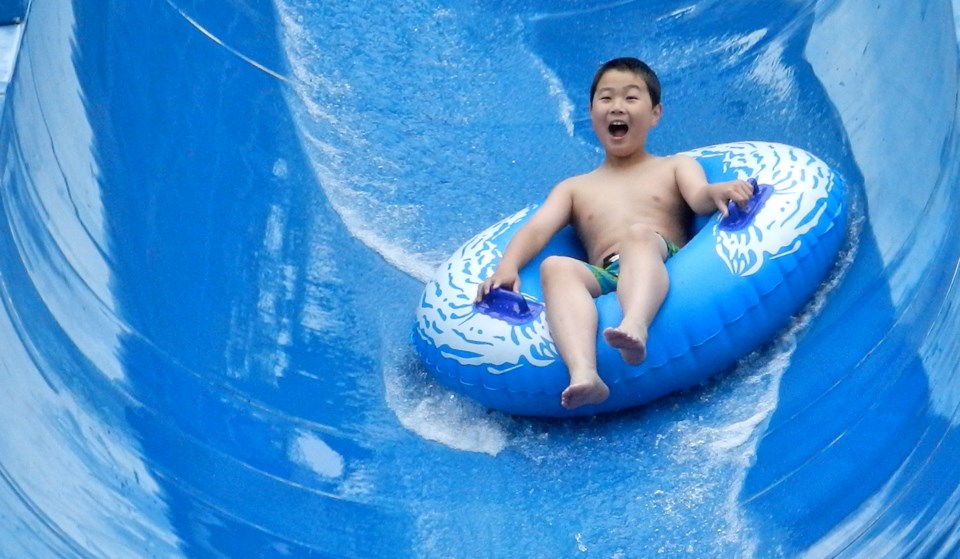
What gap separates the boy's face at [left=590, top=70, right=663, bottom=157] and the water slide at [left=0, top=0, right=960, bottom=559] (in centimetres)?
49

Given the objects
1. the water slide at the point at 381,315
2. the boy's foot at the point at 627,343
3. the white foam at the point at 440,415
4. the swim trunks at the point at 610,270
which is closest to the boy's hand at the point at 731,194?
the swim trunks at the point at 610,270

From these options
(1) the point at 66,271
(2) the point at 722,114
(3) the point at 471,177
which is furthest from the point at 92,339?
(2) the point at 722,114

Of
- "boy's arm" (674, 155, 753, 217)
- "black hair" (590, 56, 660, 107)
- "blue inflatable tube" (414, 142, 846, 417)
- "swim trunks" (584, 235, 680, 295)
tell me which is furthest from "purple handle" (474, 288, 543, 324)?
"black hair" (590, 56, 660, 107)

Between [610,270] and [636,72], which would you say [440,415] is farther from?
[636,72]

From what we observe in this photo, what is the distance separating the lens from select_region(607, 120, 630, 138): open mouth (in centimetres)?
265

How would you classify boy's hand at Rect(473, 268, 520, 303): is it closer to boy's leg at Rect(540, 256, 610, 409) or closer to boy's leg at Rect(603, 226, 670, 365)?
boy's leg at Rect(540, 256, 610, 409)

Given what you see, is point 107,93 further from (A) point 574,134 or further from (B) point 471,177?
(A) point 574,134

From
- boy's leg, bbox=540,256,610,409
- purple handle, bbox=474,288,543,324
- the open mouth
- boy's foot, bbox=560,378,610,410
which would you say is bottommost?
boy's foot, bbox=560,378,610,410

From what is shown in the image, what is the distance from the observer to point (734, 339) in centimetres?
236

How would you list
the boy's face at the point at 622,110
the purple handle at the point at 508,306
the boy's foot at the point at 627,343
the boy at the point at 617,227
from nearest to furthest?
1. the boy's foot at the point at 627,343
2. the boy at the point at 617,227
3. the purple handle at the point at 508,306
4. the boy's face at the point at 622,110

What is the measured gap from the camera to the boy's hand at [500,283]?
8.00 ft

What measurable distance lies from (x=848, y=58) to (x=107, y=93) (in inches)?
Result: 67.6

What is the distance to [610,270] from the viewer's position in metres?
2.48

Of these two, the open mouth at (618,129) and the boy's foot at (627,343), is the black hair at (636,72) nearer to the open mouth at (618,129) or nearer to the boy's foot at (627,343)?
the open mouth at (618,129)
